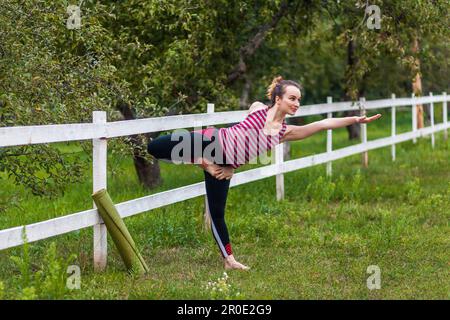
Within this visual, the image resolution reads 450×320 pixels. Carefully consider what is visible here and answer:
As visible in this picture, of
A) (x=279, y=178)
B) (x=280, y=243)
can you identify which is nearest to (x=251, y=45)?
(x=279, y=178)

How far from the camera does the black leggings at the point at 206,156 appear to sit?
7.21 meters

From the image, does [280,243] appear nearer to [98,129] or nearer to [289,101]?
[289,101]

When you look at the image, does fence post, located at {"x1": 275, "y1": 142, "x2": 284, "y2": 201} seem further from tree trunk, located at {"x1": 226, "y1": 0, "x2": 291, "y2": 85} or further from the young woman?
the young woman

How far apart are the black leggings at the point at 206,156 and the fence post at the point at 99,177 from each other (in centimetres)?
43

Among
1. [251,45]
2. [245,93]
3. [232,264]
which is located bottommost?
[232,264]

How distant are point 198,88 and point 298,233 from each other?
4241 mm

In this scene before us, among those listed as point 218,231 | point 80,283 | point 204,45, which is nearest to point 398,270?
point 218,231

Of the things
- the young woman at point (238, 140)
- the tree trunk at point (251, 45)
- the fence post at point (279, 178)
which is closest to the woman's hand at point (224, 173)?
the young woman at point (238, 140)

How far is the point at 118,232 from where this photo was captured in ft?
24.1

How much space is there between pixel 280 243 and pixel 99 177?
2316 millimetres

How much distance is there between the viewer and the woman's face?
24.3ft

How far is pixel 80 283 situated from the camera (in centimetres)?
669

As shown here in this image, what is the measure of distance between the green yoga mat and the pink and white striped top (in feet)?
3.51

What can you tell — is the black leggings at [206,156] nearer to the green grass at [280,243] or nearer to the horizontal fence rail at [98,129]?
the green grass at [280,243]
